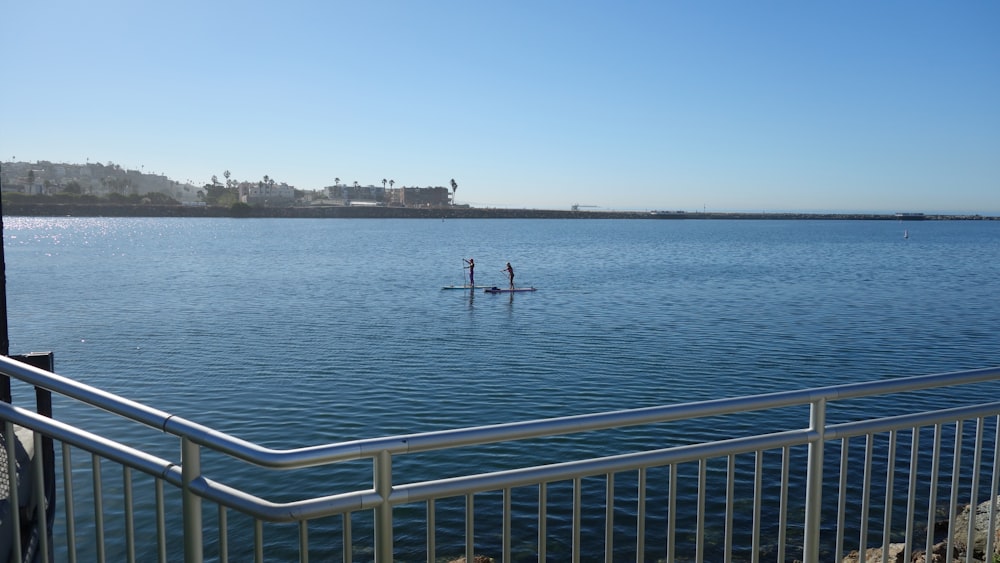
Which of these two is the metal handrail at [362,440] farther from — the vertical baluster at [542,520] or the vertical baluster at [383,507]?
the vertical baluster at [542,520]

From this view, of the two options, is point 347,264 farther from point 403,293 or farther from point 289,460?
point 289,460

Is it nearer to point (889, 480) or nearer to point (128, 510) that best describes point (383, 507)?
point (128, 510)

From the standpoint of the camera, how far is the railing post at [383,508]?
2969 mm

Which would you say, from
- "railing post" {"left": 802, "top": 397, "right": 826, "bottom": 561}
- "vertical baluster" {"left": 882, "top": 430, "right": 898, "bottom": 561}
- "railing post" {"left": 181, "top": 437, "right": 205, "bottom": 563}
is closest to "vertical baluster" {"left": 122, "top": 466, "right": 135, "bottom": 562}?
"railing post" {"left": 181, "top": 437, "right": 205, "bottom": 563}

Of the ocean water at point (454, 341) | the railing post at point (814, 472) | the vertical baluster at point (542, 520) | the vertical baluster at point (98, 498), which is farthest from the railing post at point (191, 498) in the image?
the ocean water at point (454, 341)

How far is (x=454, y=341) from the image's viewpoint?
32438mm

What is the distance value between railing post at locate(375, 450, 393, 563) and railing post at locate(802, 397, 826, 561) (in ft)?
6.31

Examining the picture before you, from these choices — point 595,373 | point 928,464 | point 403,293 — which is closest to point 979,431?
point 928,464

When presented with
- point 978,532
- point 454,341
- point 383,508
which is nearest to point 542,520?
point 383,508

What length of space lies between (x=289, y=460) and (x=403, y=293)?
4927cm

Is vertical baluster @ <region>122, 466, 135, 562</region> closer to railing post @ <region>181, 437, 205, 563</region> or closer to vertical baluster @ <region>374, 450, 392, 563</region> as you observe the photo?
railing post @ <region>181, 437, 205, 563</region>

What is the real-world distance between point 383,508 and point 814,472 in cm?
216

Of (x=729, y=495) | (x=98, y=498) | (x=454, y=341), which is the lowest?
(x=454, y=341)

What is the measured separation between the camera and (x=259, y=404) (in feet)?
71.1
